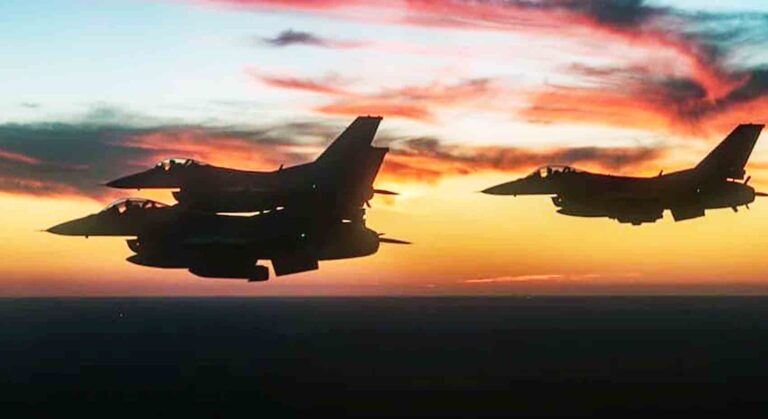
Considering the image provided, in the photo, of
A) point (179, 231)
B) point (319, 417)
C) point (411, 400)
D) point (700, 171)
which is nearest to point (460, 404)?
point (411, 400)

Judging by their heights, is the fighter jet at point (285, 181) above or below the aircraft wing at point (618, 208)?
above

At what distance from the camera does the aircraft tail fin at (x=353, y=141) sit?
96.4m

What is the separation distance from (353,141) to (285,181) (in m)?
7.89

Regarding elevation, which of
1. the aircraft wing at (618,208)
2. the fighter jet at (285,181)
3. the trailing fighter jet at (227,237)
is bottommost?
the trailing fighter jet at (227,237)

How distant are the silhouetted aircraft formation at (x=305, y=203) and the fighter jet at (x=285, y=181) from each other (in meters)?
0.10

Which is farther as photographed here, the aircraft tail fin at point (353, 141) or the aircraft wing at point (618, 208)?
the aircraft tail fin at point (353, 141)

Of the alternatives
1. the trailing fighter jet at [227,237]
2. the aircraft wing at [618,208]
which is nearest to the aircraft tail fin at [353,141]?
the trailing fighter jet at [227,237]

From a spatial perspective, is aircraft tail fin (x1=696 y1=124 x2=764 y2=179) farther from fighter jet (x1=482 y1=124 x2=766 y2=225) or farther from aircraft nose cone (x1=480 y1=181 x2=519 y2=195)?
aircraft nose cone (x1=480 y1=181 x2=519 y2=195)

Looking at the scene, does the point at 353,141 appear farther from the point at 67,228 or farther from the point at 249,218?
the point at 67,228

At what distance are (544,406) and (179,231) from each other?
10092cm

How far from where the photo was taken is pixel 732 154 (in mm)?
98375

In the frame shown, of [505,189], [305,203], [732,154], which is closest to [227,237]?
[305,203]

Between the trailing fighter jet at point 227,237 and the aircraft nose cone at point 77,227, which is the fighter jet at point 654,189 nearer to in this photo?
the trailing fighter jet at point 227,237

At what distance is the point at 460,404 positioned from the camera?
173250mm
